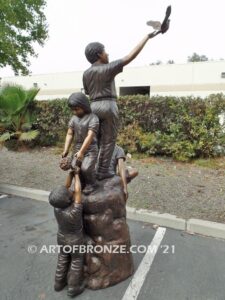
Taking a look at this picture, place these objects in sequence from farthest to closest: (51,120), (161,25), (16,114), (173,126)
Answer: (51,120), (16,114), (173,126), (161,25)

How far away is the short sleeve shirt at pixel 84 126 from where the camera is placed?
2730 mm

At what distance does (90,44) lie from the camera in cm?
286

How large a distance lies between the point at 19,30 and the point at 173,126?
9.38m

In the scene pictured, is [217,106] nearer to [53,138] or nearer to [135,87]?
[53,138]

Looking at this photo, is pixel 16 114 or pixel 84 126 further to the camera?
pixel 16 114

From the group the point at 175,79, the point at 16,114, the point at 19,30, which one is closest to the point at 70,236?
the point at 16,114

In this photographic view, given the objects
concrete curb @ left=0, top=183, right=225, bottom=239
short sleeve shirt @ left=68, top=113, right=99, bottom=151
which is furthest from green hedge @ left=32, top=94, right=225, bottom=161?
short sleeve shirt @ left=68, top=113, right=99, bottom=151

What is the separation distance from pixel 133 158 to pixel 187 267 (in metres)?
4.59

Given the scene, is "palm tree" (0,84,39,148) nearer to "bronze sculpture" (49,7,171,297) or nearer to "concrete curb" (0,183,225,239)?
"concrete curb" (0,183,225,239)

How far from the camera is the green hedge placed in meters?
6.89

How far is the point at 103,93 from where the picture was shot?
2875 millimetres

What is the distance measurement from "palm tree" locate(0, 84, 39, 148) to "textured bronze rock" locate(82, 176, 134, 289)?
6.03 meters

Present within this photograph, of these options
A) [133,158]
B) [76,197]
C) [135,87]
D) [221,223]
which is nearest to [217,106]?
[133,158]

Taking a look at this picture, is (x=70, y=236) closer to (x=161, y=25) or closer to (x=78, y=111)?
(x=78, y=111)
